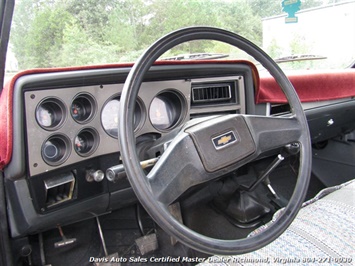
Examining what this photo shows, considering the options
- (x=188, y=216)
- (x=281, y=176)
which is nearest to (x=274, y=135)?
(x=188, y=216)

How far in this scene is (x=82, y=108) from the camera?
1.25m

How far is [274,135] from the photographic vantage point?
108cm

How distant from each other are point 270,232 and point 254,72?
842 millimetres

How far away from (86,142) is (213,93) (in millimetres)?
600

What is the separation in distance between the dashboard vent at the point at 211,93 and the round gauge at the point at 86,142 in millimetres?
459

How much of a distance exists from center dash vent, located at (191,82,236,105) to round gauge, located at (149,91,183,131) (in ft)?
0.25

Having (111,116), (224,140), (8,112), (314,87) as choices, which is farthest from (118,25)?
(314,87)

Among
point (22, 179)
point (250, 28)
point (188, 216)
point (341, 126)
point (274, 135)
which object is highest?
point (250, 28)

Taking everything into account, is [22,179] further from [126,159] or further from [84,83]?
[126,159]

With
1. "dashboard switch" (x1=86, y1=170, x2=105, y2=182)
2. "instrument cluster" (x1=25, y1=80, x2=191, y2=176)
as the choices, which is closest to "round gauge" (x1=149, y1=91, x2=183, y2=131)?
"instrument cluster" (x1=25, y1=80, x2=191, y2=176)

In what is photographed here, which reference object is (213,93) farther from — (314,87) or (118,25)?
(314,87)

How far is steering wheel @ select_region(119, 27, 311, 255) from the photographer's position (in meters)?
0.81

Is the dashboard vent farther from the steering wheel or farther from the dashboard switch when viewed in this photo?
the dashboard switch

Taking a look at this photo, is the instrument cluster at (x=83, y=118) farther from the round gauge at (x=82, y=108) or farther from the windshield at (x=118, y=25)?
the windshield at (x=118, y=25)
